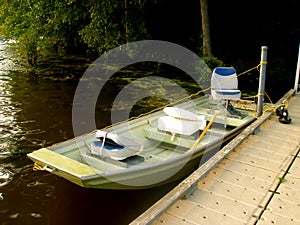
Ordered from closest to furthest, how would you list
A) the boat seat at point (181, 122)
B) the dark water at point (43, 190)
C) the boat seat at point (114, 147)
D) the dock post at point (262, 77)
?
the boat seat at point (114, 147), the dark water at point (43, 190), the boat seat at point (181, 122), the dock post at point (262, 77)

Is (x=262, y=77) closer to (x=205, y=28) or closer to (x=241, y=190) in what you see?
(x=241, y=190)

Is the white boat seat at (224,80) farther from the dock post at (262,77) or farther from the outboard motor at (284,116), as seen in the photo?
the outboard motor at (284,116)

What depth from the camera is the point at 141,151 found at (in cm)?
422

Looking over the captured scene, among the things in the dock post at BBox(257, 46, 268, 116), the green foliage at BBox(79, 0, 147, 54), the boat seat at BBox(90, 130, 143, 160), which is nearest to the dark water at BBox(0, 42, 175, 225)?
the boat seat at BBox(90, 130, 143, 160)

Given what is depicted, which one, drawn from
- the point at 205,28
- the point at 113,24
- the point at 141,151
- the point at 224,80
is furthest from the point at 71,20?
the point at 141,151

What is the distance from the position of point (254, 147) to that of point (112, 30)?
27.8ft

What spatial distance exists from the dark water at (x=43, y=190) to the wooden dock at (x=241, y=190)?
1.26 metres

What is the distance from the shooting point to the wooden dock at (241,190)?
270cm

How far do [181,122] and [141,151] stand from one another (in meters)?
0.89

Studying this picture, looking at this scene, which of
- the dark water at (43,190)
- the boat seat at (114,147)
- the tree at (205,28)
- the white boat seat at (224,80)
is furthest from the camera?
the tree at (205,28)

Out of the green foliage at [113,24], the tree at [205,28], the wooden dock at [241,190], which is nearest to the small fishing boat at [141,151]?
the wooden dock at [241,190]

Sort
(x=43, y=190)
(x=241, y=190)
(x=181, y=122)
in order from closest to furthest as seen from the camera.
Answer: (x=241, y=190), (x=43, y=190), (x=181, y=122)

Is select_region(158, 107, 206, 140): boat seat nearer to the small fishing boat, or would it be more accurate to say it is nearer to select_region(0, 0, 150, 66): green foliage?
the small fishing boat

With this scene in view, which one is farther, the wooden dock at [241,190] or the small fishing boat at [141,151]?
the small fishing boat at [141,151]
